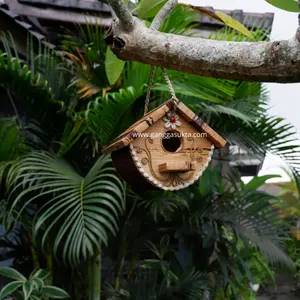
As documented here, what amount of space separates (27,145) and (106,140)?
58 cm

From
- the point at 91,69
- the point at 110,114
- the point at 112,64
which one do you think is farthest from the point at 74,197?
the point at 112,64

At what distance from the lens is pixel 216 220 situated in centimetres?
354

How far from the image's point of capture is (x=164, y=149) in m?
1.72

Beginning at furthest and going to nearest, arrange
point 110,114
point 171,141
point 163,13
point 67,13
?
point 67,13 < point 110,114 < point 171,141 < point 163,13

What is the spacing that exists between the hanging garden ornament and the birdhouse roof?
0.02 meters

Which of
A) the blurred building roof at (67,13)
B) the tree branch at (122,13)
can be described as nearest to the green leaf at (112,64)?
the tree branch at (122,13)

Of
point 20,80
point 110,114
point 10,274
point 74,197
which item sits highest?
point 20,80

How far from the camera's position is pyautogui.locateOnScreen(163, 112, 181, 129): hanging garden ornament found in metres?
1.68

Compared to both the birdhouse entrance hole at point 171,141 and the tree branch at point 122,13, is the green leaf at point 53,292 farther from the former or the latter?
the tree branch at point 122,13

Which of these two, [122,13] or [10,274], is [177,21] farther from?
[122,13]

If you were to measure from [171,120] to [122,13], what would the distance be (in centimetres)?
66

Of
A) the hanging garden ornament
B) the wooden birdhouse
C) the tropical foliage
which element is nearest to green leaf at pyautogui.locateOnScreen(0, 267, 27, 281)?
the tropical foliage

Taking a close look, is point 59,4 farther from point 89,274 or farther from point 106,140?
point 89,274

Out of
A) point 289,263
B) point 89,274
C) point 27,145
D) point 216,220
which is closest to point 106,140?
point 27,145
